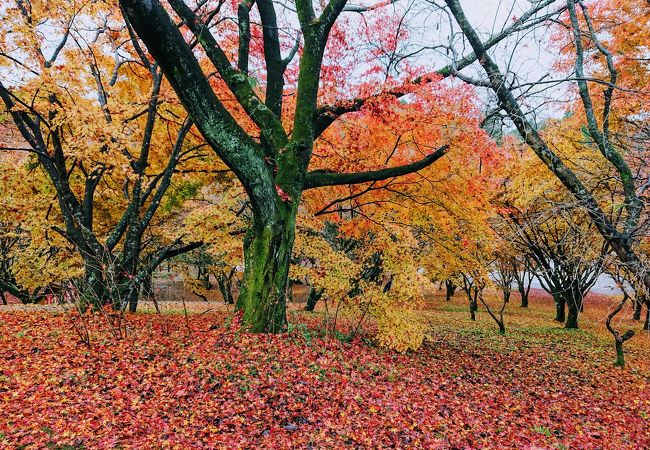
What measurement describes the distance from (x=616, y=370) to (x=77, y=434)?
14.4 meters

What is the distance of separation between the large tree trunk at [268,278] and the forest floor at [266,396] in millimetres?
368

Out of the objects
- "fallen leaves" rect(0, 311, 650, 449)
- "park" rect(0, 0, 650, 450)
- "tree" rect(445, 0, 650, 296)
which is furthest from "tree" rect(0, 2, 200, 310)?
"tree" rect(445, 0, 650, 296)

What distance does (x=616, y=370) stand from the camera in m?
11.5

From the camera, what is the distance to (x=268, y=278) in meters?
7.45

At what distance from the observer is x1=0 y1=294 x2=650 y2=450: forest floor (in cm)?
450

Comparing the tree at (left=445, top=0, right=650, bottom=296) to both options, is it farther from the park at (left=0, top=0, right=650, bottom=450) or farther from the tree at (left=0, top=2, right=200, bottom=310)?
the tree at (left=0, top=2, right=200, bottom=310)

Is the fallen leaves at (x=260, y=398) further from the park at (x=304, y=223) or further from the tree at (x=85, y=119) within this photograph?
the tree at (x=85, y=119)

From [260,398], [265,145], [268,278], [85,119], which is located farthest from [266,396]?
[85,119]

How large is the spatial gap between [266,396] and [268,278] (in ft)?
8.23

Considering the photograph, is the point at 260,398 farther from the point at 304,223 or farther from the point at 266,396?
the point at 304,223

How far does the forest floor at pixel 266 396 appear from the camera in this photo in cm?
450

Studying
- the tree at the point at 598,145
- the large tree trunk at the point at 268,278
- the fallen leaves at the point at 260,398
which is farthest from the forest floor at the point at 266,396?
the tree at the point at 598,145

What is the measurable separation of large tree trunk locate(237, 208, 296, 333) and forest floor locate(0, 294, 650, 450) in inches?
14.5

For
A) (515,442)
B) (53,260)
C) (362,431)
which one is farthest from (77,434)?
(53,260)
